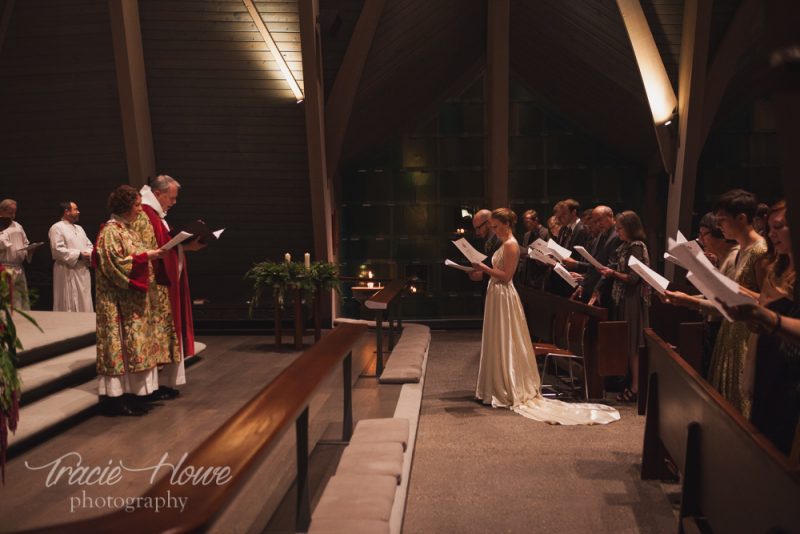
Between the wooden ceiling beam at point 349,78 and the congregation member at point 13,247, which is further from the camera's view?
the wooden ceiling beam at point 349,78

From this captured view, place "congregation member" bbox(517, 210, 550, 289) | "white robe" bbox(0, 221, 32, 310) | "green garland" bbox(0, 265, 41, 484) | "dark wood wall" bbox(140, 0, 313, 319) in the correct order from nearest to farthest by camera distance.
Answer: "green garland" bbox(0, 265, 41, 484)
"white robe" bbox(0, 221, 32, 310)
"congregation member" bbox(517, 210, 550, 289)
"dark wood wall" bbox(140, 0, 313, 319)

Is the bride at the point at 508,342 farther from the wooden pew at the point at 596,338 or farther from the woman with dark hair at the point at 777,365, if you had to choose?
the woman with dark hair at the point at 777,365

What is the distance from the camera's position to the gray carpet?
12.1ft

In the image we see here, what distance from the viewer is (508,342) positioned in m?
5.96

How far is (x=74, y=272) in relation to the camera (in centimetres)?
861

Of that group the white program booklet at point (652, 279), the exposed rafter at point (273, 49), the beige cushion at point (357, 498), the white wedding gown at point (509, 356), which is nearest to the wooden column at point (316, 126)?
the exposed rafter at point (273, 49)

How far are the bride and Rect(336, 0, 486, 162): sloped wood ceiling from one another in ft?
15.8

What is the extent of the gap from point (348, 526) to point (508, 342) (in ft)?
10.0

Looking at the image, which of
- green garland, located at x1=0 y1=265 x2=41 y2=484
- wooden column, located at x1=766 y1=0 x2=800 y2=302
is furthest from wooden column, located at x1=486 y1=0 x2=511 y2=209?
wooden column, located at x1=766 y1=0 x2=800 y2=302

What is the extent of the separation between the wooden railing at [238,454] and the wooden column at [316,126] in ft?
18.8

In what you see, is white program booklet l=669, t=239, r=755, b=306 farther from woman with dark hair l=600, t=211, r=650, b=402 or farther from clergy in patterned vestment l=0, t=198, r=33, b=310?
clergy in patterned vestment l=0, t=198, r=33, b=310

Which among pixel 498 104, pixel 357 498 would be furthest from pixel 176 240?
pixel 498 104

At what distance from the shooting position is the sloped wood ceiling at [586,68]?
10.0 m

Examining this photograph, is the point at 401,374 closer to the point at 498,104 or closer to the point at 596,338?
the point at 596,338
